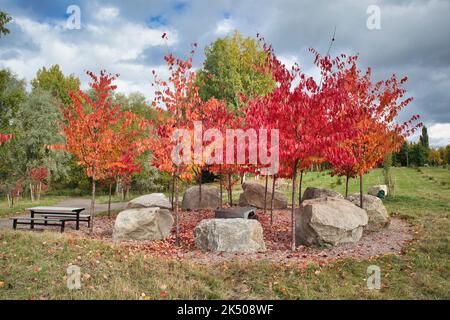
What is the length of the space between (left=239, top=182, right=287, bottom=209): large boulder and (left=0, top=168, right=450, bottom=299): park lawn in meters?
8.20

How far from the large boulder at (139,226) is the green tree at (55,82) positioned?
99.3 ft

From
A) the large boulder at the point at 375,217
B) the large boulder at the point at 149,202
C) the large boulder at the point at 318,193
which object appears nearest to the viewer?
the large boulder at the point at 375,217

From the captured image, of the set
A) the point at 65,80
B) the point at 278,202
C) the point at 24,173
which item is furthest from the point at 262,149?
the point at 65,80

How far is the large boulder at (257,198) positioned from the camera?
664 inches

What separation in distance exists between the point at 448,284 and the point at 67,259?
7.65m

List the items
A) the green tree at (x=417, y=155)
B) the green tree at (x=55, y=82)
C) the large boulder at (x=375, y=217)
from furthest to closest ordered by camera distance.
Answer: the green tree at (x=417, y=155)
the green tree at (x=55, y=82)
the large boulder at (x=375, y=217)

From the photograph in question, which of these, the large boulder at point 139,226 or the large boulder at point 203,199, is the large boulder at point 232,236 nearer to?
the large boulder at point 139,226

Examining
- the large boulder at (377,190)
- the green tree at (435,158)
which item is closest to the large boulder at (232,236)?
the large boulder at (377,190)

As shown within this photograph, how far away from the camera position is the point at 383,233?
11.5 meters

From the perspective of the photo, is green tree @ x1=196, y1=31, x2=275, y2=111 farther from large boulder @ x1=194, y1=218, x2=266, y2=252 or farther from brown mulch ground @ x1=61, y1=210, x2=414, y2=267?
large boulder @ x1=194, y1=218, x2=266, y2=252

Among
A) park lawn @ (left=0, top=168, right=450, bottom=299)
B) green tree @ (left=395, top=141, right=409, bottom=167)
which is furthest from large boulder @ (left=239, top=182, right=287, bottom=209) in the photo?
green tree @ (left=395, top=141, right=409, bottom=167)

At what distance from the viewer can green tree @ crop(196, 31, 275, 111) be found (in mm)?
30047

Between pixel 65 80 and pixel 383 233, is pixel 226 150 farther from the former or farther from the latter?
pixel 65 80

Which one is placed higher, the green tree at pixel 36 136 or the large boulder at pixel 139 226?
the green tree at pixel 36 136
